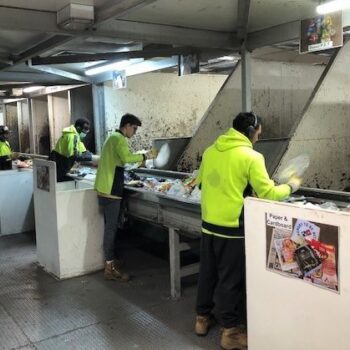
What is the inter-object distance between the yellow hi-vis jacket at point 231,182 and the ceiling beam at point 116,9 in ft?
3.10

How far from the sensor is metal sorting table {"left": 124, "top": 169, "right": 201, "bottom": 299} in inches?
124

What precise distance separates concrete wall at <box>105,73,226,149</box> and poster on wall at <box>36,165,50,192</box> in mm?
1622

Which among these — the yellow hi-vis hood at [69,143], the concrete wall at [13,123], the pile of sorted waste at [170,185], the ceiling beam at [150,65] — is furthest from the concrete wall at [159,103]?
the concrete wall at [13,123]

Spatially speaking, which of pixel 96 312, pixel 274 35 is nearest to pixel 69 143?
pixel 96 312

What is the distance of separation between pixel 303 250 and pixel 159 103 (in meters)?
4.02

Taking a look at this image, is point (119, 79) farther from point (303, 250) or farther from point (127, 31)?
point (303, 250)

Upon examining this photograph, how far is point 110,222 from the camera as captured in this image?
3691 millimetres

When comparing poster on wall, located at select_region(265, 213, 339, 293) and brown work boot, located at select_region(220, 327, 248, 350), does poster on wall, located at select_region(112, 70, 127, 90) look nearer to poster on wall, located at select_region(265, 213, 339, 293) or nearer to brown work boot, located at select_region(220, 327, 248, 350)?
brown work boot, located at select_region(220, 327, 248, 350)

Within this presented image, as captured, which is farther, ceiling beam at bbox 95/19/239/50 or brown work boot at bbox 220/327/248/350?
ceiling beam at bbox 95/19/239/50

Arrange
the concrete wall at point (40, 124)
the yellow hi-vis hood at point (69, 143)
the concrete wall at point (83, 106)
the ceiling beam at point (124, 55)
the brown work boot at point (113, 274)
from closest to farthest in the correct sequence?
the brown work boot at point (113, 274), the ceiling beam at point (124, 55), the yellow hi-vis hood at point (69, 143), the concrete wall at point (83, 106), the concrete wall at point (40, 124)

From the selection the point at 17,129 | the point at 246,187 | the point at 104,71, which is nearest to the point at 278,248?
the point at 246,187

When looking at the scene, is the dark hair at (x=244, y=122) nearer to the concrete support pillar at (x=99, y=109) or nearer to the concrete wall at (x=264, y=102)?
the concrete wall at (x=264, y=102)

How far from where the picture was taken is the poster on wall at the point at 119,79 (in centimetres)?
490

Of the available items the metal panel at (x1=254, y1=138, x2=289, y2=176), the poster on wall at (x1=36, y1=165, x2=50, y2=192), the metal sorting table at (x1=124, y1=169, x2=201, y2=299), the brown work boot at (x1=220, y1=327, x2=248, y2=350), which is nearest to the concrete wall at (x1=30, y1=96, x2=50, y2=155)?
the poster on wall at (x1=36, y1=165, x2=50, y2=192)
